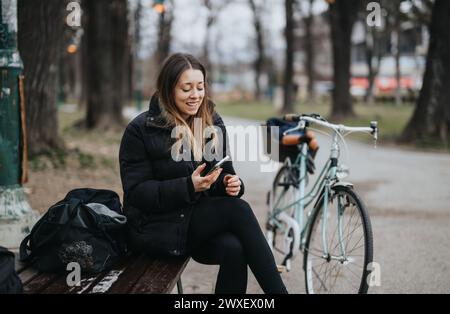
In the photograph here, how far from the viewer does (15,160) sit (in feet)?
13.5

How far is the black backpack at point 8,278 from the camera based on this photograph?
7.71 ft

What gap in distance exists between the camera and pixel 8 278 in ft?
7.84

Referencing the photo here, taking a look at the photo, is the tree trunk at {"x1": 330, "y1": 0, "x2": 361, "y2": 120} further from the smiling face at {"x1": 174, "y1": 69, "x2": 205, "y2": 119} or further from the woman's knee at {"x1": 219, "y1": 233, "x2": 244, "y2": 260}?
the woman's knee at {"x1": 219, "y1": 233, "x2": 244, "y2": 260}

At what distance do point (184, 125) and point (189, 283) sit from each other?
1.71 metres

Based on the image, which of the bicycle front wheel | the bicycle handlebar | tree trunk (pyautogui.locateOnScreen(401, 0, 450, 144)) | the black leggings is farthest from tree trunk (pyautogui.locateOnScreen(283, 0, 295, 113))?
the black leggings

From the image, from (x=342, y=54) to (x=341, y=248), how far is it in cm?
1768

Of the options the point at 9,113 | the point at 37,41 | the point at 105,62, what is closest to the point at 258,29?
the point at 105,62

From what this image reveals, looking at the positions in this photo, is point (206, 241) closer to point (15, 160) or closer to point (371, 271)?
point (371, 271)

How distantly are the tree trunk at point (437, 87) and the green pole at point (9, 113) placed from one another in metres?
10.1

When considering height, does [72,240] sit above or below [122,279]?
above

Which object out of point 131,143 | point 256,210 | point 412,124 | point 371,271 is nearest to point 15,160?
point 131,143

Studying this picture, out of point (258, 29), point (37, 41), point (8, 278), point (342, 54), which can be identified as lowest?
point (8, 278)

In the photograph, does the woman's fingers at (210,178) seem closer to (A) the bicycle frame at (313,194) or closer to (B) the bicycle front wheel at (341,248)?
(B) the bicycle front wheel at (341,248)

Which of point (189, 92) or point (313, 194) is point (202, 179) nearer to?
point (189, 92)
